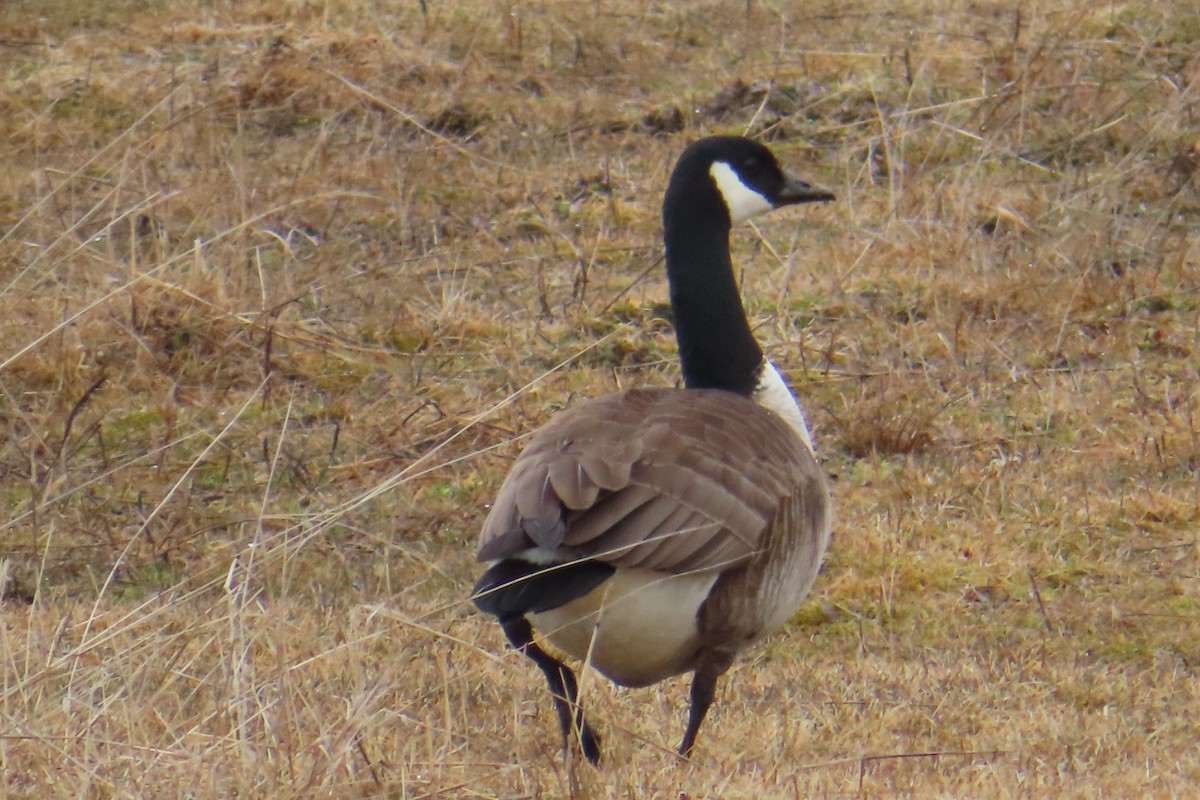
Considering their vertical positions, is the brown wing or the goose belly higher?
the brown wing

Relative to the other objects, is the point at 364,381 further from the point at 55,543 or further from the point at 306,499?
the point at 55,543

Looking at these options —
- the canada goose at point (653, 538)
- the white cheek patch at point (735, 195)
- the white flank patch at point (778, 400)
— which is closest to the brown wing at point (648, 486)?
the canada goose at point (653, 538)

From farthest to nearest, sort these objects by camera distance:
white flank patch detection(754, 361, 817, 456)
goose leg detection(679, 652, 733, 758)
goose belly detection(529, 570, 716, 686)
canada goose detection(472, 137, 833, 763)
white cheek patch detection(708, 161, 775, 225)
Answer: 1. white cheek patch detection(708, 161, 775, 225)
2. white flank patch detection(754, 361, 817, 456)
3. goose leg detection(679, 652, 733, 758)
4. goose belly detection(529, 570, 716, 686)
5. canada goose detection(472, 137, 833, 763)

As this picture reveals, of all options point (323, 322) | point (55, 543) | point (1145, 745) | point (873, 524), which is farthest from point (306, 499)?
point (1145, 745)

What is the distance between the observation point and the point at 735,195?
5031 mm

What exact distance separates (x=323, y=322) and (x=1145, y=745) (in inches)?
155

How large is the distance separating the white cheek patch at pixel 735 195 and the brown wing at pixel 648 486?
93 cm

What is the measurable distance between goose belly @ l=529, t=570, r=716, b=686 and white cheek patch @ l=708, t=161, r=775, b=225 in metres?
1.49

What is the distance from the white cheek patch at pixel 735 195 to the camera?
196 inches

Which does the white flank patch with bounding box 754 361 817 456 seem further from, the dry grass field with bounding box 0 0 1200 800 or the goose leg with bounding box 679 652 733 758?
the goose leg with bounding box 679 652 733 758

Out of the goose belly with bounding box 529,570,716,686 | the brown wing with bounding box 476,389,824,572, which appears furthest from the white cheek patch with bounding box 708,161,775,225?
the goose belly with bounding box 529,570,716,686

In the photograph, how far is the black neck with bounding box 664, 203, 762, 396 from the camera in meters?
4.79

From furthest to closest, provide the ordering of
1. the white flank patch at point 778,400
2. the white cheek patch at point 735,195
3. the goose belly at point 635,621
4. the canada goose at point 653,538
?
the white cheek patch at point 735,195
the white flank patch at point 778,400
the goose belly at point 635,621
the canada goose at point 653,538

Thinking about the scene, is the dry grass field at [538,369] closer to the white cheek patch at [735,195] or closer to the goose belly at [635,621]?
the goose belly at [635,621]
